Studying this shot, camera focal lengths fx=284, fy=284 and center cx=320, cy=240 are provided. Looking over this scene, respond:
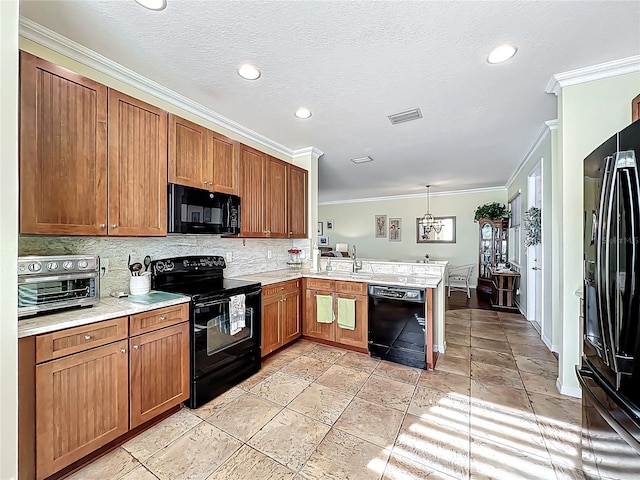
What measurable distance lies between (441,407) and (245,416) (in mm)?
1546

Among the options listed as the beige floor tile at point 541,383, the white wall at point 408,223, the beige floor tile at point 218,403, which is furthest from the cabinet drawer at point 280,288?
the white wall at point 408,223

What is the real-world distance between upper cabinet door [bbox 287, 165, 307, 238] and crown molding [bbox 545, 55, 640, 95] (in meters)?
2.85

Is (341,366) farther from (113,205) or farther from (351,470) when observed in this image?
(113,205)

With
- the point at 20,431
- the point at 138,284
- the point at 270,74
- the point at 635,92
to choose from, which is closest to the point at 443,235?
the point at 635,92

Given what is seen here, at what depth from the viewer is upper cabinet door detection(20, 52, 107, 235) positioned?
162 centimetres

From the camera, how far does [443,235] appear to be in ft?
26.8

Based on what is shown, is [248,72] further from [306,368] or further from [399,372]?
[399,372]

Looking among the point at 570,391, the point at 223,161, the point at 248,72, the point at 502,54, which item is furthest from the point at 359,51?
the point at 570,391

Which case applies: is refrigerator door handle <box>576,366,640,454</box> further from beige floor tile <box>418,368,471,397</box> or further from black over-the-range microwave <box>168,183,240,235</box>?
black over-the-range microwave <box>168,183,240,235</box>

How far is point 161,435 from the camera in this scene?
1.95m

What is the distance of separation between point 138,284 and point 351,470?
2.00 m

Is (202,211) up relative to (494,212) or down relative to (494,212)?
down

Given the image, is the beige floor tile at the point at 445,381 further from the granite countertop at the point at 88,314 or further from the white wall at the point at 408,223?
the white wall at the point at 408,223

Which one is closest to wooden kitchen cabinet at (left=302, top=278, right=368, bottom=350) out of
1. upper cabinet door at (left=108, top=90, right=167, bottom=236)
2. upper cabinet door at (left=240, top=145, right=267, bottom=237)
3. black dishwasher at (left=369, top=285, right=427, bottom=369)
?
black dishwasher at (left=369, top=285, right=427, bottom=369)
